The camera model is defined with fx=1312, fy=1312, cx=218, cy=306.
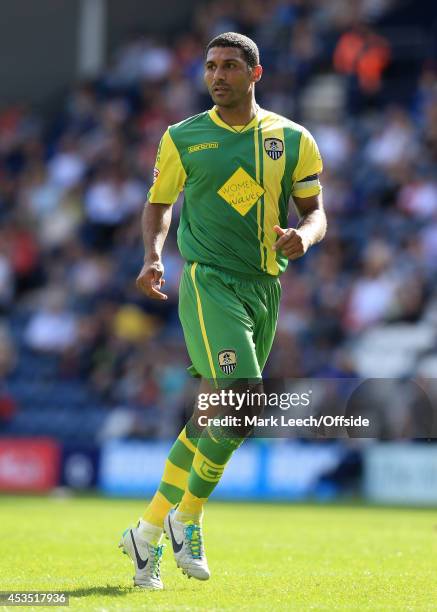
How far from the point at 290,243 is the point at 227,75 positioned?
3.38 feet

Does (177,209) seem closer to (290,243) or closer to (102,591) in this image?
(290,243)

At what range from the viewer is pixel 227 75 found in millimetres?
6988

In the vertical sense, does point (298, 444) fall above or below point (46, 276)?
below

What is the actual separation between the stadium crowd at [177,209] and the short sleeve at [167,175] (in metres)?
9.85

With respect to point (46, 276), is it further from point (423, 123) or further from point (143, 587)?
point (143, 587)

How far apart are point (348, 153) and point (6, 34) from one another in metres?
9.94

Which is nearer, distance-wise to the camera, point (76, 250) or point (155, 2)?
point (76, 250)

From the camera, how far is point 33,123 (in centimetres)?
2623

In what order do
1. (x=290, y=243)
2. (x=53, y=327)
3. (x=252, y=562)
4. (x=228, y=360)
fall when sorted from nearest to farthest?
(x=290, y=243) < (x=228, y=360) < (x=252, y=562) < (x=53, y=327)

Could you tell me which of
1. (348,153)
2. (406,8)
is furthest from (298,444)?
(406,8)

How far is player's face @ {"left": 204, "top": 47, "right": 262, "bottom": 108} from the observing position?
6.98 meters

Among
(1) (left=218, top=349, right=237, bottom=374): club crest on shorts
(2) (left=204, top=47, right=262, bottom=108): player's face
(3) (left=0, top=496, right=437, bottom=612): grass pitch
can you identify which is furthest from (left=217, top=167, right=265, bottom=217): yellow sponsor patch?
(3) (left=0, top=496, right=437, bottom=612): grass pitch

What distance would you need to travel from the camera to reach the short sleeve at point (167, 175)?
7.19m

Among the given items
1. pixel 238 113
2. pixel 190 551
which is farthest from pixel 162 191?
pixel 190 551
